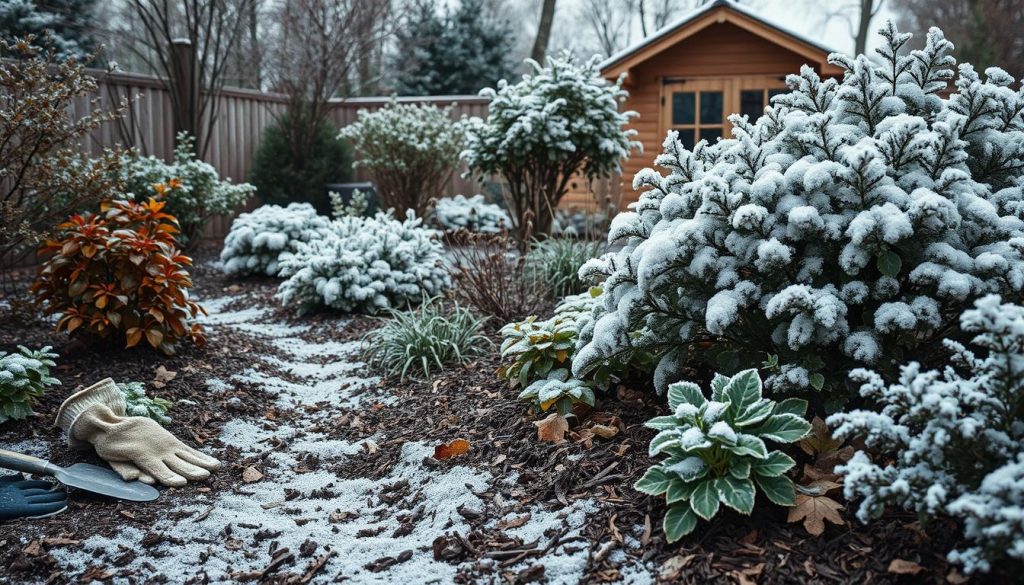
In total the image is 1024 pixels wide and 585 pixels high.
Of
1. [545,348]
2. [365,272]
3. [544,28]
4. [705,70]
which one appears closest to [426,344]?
[545,348]

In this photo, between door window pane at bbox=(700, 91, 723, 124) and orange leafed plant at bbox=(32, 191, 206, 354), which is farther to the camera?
door window pane at bbox=(700, 91, 723, 124)

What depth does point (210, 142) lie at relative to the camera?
10.4m

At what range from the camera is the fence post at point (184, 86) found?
928cm

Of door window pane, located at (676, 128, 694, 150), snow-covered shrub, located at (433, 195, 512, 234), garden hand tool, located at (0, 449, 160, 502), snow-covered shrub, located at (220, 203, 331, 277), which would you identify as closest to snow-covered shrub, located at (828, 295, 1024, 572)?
garden hand tool, located at (0, 449, 160, 502)

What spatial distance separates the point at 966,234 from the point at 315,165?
Answer: 9.23 metres

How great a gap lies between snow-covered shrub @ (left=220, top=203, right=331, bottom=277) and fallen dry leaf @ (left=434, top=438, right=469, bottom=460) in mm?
4726

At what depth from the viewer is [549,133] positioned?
7.27 metres

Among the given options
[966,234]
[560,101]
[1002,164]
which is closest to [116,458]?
[966,234]

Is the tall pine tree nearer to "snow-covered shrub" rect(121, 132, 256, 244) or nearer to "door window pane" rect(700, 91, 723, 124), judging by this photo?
"door window pane" rect(700, 91, 723, 124)

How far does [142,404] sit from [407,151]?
23.0 feet

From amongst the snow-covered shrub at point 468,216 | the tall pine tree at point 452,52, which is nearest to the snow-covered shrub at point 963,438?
the snow-covered shrub at point 468,216

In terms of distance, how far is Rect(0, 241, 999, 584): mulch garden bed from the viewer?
2262mm

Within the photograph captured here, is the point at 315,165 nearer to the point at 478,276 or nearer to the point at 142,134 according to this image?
the point at 142,134

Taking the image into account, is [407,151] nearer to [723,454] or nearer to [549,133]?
[549,133]
